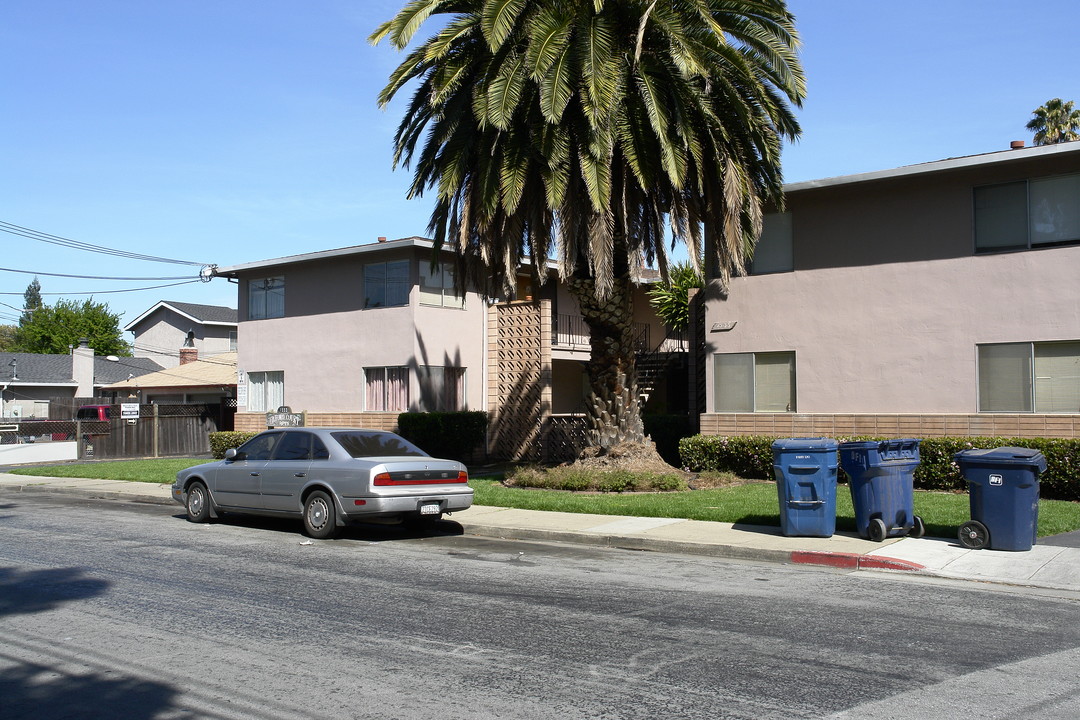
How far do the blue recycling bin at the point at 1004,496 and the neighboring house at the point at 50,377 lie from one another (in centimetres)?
5201

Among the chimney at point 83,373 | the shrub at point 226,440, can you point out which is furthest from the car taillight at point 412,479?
the chimney at point 83,373

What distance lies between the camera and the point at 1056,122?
3819 cm

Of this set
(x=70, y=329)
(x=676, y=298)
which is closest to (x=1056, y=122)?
(x=676, y=298)

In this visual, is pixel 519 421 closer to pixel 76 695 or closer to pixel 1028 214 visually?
pixel 1028 214

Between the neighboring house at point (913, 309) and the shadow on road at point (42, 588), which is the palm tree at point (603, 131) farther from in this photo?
the shadow on road at point (42, 588)

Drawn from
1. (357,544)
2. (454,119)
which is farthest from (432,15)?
(357,544)

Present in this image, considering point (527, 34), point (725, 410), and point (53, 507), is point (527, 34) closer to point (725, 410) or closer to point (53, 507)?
point (725, 410)

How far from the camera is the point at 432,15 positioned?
16438mm

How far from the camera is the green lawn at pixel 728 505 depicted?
12797 millimetres

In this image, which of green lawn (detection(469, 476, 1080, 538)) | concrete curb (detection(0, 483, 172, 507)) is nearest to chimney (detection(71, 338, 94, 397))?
concrete curb (detection(0, 483, 172, 507))

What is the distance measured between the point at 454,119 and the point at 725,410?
8151mm

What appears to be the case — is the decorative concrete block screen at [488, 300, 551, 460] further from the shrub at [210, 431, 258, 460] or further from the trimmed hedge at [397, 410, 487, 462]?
the shrub at [210, 431, 258, 460]

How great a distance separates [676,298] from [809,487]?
15665mm

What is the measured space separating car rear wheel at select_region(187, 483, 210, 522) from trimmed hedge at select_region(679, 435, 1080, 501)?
9.15 meters
